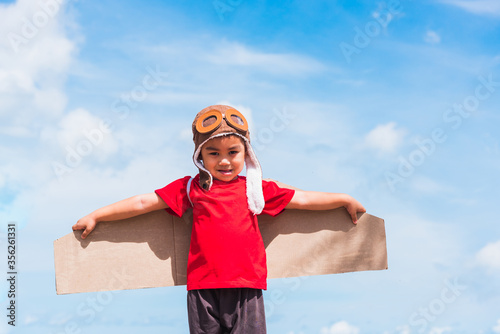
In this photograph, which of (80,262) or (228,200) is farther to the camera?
(80,262)

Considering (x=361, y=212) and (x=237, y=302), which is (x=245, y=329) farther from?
(x=361, y=212)

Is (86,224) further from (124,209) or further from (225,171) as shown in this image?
(225,171)

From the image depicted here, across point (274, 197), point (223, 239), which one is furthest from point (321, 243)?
point (223, 239)

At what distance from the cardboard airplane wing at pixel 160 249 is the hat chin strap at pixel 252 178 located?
29 cm

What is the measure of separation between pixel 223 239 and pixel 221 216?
0.42ft

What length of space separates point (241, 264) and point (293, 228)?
600 millimetres

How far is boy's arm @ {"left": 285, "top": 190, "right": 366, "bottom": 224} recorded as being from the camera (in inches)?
143

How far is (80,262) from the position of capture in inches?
142

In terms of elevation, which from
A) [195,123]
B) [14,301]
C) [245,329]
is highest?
[195,123]

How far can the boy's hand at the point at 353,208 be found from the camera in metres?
3.75

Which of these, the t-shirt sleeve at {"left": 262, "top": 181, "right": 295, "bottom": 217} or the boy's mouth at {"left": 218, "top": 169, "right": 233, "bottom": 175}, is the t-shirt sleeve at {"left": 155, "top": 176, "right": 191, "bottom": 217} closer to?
the boy's mouth at {"left": 218, "top": 169, "right": 233, "bottom": 175}

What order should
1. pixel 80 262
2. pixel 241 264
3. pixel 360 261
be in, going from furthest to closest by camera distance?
pixel 360 261 → pixel 80 262 → pixel 241 264

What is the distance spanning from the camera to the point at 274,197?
11.7 ft

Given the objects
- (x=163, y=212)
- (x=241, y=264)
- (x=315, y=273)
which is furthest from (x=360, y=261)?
(x=163, y=212)
